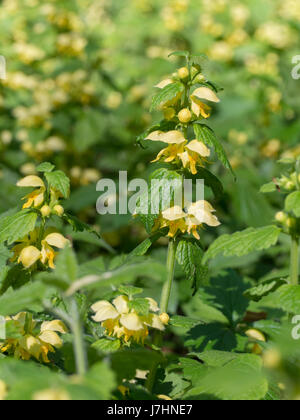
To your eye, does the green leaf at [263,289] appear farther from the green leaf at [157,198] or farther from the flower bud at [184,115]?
the flower bud at [184,115]

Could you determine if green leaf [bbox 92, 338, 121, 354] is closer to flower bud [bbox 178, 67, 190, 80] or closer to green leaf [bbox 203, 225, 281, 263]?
green leaf [bbox 203, 225, 281, 263]

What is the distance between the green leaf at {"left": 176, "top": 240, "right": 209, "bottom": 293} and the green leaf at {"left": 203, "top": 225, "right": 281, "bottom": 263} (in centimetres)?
2

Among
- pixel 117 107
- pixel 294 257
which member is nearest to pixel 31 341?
pixel 294 257

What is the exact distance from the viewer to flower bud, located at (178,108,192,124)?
3.94 ft

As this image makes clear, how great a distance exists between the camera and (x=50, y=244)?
120cm

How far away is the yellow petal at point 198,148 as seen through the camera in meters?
1.17

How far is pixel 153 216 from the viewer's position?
1188mm

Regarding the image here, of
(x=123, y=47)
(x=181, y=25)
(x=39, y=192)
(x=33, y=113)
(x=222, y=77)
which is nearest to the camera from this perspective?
(x=39, y=192)

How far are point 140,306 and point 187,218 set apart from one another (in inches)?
10.0

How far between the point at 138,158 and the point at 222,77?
1.62 metres

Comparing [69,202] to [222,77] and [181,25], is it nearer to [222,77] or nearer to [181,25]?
[222,77]

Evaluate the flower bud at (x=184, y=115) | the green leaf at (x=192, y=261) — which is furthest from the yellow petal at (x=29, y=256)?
the flower bud at (x=184, y=115)

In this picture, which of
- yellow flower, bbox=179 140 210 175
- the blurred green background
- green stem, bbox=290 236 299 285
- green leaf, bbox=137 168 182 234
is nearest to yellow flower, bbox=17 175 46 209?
green leaf, bbox=137 168 182 234
